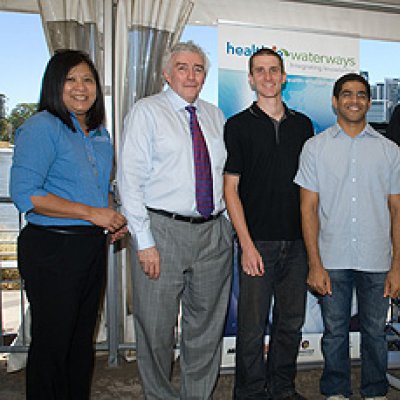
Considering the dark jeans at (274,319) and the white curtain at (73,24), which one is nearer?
the dark jeans at (274,319)

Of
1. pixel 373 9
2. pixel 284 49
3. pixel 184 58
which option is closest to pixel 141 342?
pixel 184 58

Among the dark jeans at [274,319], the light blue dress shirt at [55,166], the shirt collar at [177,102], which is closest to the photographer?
the light blue dress shirt at [55,166]

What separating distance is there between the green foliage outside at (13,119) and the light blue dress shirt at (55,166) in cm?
159

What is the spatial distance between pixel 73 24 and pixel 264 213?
69.6 inches

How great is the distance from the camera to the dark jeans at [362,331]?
2.35 m

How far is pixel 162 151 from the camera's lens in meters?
2.10

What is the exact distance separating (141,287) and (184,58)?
1.06m

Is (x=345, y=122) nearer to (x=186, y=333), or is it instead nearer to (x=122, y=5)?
(x=186, y=333)

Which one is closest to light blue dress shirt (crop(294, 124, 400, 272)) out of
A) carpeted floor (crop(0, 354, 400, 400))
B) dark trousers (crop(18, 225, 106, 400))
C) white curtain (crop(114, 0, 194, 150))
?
carpeted floor (crop(0, 354, 400, 400))

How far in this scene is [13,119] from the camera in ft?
10.9

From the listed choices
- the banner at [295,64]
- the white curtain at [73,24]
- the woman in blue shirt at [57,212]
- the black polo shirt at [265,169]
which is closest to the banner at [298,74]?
the banner at [295,64]

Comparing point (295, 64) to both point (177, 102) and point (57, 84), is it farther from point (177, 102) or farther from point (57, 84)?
point (57, 84)

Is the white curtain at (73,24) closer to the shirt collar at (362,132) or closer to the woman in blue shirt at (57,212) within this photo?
the woman in blue shirt at (57,212)

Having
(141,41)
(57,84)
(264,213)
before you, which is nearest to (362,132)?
(264,213)
